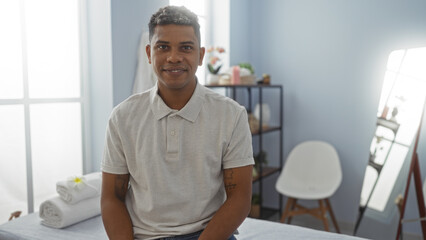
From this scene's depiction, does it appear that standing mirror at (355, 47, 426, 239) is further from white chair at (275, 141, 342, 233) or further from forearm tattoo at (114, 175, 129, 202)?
forearm tattoo at (114, 175, 129, 202)

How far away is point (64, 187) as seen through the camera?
6.30 feet

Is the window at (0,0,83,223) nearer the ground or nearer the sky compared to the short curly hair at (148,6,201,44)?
nearer the ground

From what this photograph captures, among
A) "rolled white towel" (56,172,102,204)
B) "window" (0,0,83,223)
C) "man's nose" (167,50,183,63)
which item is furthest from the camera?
"window" (0,0,83,223)

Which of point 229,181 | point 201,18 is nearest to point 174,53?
point 229,181

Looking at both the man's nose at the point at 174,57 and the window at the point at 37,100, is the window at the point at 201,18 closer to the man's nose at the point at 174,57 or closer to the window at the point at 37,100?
the window at the point at 37,100

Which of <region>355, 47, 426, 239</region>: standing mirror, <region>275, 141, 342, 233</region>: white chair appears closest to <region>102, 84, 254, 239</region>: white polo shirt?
<region>355, 47, 426, 239</region>: standing mirror

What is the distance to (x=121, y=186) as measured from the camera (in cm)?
137

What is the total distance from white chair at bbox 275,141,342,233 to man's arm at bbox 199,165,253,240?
75.9 inches

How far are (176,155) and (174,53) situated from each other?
0.33m

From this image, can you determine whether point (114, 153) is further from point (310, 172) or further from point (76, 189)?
point (310, 172)

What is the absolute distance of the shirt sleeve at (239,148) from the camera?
134cm

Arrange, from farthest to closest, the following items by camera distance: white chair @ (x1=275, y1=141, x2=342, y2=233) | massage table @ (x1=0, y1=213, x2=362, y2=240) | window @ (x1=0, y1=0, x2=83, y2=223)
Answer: white chair @ (x1=275, y1=141, x2=342, y2=233) → window @ (x1=0, y1=0, x2=83, y2=223) → massage table @ (x1=0, y1=213, x2=362, y2=240)

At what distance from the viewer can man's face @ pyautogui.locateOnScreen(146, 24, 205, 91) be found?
50.0 inches

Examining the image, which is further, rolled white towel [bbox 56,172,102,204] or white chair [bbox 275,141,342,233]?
white chair [bbox 275,141,342,233]
